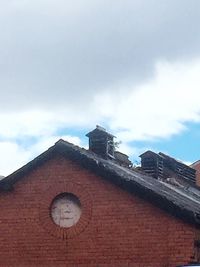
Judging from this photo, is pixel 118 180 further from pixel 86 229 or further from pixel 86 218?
pixel 86 229

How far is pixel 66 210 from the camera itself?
16.0 m

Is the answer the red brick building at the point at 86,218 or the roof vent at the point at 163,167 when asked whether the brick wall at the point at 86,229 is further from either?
the roof vent at the point at 163,167

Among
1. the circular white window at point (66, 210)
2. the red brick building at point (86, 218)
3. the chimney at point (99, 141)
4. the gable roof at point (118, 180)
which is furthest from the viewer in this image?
the chimney at point (99, 141)

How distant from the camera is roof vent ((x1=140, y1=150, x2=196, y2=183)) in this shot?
22.8 meters

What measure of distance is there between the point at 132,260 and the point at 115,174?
207 centimetres

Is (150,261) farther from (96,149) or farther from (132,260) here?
(96,149)

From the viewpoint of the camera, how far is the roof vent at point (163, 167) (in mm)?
22844

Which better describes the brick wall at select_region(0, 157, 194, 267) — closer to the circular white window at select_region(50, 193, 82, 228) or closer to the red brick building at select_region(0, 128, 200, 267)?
the red brick building at select_region(0, 128, 200, 267)


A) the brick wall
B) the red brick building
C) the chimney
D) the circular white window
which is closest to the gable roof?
the red brick building

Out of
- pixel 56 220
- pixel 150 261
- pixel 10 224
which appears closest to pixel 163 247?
pixel 150 261

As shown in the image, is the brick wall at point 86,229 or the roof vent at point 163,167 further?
the roof vent at point 163,167

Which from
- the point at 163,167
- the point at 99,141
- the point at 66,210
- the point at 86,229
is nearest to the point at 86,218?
the point at 86,229

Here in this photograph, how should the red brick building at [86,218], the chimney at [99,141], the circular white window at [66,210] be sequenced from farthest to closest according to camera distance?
the chimney at [99,141] < the circular white window at [66,210] < the red brick building at [86,218]

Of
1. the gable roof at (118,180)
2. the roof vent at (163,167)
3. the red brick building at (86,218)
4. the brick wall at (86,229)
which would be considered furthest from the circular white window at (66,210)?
the roof vent at (163,167)
